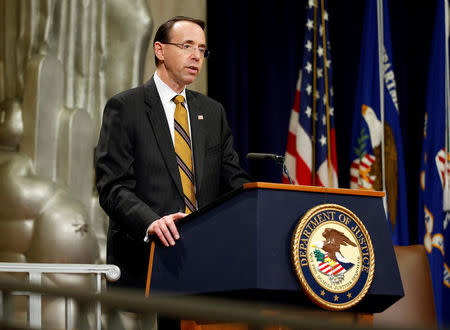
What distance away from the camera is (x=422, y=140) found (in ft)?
17.3

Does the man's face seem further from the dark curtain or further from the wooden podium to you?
the dark curtain

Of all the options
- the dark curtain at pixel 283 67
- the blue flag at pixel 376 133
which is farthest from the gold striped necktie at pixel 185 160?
the blue flag at pixel 376 133

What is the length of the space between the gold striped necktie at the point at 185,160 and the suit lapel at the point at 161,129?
29 millimetres

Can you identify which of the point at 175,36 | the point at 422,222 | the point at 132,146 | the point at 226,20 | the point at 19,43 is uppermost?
the point at 226,20

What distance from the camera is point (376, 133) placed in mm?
4887

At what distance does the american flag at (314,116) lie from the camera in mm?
4801

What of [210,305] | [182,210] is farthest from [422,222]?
[210,305]

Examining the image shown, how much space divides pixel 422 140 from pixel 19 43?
3127 millimetres

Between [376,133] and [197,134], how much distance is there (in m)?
2.91

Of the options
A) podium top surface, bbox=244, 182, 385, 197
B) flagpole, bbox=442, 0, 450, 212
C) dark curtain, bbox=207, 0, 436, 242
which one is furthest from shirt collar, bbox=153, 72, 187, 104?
flagpole, bbox=442, 0, 450, 212

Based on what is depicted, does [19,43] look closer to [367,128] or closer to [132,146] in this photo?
[132,146]

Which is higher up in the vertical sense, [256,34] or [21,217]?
[256,34]

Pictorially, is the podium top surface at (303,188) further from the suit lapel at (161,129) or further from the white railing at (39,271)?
the white railing at (39,271)

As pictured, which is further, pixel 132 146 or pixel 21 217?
pixel 21 217
